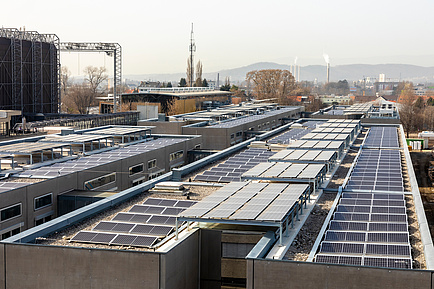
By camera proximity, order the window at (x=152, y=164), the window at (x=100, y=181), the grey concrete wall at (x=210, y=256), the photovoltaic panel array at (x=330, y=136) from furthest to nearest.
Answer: the photovoltaic panel array at (x=330, y=136), the window at (x=152, y=164), the window at (x=100, y=181), the grey concrete wall at (x=210, y=256)

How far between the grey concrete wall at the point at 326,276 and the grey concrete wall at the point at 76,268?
232 cm

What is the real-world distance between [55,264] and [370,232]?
7.66 m

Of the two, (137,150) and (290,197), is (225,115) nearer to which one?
(137,150)

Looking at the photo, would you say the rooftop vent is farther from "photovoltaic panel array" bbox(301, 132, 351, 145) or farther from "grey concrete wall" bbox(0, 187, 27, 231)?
"photovoltaic panel array" bbox(301, 132, 351, 145)

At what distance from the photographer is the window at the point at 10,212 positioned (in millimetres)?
19500

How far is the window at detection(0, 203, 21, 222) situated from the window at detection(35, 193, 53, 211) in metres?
0.94

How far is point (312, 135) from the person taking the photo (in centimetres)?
3456

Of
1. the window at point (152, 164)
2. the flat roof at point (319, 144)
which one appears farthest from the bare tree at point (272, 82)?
the window at point (152, 164)

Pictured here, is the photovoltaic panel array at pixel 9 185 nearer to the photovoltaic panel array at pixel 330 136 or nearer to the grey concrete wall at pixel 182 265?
the grey concrete wall at pixel 182 265

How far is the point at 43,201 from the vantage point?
2142 centimetres

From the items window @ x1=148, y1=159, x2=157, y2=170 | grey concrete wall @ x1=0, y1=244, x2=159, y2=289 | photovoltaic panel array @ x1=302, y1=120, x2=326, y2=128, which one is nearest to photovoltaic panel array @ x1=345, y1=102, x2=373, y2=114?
photovoltaic panel array @ x1=302, y1=120, x2=326, y2=128

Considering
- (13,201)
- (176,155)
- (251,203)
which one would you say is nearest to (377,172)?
(251,203)

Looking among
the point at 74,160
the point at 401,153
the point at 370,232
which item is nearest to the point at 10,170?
the point at 74,160

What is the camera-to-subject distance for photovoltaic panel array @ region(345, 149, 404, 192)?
1997 centimetres
